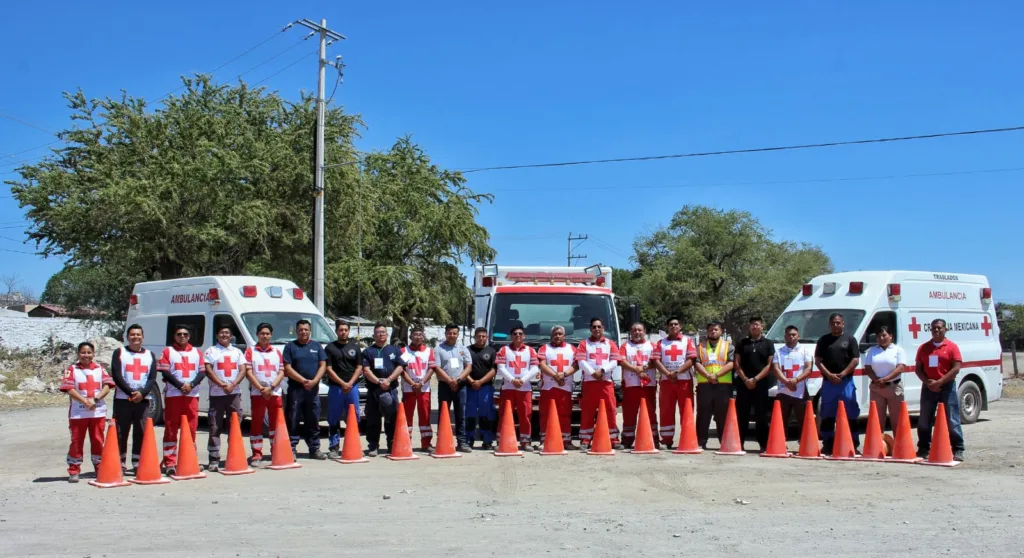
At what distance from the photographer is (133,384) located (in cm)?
961

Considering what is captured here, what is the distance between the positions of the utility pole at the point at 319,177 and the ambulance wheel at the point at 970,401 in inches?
536

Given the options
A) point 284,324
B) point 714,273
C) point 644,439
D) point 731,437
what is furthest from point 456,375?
point 714,273

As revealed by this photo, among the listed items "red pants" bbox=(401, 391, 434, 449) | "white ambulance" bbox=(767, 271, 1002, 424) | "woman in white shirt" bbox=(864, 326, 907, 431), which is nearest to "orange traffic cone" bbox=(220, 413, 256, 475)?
"red pants" bbox=(401, 391, 434, 449)

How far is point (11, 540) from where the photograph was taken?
670 centimetres

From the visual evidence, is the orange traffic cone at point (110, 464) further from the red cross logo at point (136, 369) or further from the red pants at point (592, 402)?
the red pants at point (592, 402)

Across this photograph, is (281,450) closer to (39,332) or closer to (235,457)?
(235,457)


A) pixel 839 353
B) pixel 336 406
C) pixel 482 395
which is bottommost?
pixel 336 406

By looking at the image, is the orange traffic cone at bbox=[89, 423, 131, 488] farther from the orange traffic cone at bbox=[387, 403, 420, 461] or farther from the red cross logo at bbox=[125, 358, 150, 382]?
the orange traffic cone at bbox=[387, 403, 420, 461]

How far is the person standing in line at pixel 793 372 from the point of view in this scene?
436 inches

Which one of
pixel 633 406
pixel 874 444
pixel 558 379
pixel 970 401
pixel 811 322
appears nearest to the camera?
pixel 874 444

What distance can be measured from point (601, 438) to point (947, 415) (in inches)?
164

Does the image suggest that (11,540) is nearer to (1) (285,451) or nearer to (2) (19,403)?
(1) (285,451)

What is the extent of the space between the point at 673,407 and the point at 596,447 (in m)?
1.19

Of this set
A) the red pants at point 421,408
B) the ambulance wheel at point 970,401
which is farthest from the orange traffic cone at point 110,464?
the ambulance wheel at point 970,401
